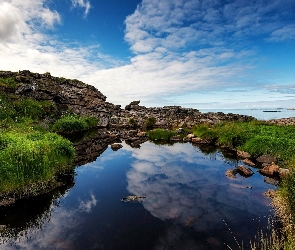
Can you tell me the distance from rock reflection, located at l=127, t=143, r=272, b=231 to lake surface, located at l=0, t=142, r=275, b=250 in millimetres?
54

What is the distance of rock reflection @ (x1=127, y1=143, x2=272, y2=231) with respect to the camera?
13.1 meters

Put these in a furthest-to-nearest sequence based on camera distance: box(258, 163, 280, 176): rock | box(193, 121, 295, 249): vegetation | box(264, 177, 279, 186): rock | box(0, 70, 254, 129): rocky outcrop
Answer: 1. box(0, 70, 254, 129): rocky outcrop
2. box(258, 163, 280, 176): rock
3. box(264, 177, 279, 186): rock
4. box(193, 121, 295, 249): vegetation

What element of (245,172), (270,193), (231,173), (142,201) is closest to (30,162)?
(142,201)

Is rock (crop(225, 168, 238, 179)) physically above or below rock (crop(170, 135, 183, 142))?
below

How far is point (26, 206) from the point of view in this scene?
537 inches

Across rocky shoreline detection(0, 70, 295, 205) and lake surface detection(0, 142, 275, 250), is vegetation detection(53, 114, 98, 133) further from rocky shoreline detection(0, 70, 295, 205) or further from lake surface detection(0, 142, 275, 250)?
lake surface detection(0, 142, 275, 250)

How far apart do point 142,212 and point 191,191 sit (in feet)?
15.5

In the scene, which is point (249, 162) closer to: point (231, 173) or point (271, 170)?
point (271, 170)

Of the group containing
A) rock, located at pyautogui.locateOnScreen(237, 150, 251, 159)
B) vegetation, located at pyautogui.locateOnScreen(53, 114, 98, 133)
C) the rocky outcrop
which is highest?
the rocky outcrop

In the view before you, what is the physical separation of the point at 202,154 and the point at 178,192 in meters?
12.4

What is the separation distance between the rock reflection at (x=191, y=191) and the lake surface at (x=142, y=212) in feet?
0.18

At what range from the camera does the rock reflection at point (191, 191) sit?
43.0ft

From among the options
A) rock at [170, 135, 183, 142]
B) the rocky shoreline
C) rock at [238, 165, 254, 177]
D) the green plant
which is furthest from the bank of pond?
the green plant

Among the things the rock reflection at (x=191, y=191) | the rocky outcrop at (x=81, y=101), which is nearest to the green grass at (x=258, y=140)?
the rock reflection at (x=191, y=191)
